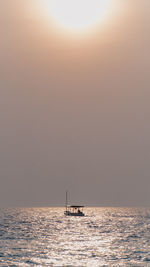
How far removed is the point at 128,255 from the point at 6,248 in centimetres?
1818

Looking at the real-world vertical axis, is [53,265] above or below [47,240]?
below

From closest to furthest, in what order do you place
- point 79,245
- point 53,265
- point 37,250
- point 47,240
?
point 53,265 → point 37,250 → point 79,245 → point 47,240

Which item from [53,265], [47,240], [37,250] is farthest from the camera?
[47,240]

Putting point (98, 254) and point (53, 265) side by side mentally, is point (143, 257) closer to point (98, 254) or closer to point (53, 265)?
point (98, 254)

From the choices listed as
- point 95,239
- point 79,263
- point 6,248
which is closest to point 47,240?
point 95,239

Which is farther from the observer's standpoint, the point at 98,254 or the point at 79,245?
the point at 79,245

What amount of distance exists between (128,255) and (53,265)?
13.8 metres

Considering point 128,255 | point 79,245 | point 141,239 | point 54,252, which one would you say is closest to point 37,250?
point 54,252

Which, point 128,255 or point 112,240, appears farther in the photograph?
point 112,240

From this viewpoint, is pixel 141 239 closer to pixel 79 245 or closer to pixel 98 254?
pixel 79 245

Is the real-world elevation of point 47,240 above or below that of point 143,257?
above

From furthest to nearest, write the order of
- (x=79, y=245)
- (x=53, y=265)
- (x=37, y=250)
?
(x=79, y=245)
(x=37, y=250)
(x=53, y=265)

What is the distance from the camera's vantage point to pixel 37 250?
69.2 metres

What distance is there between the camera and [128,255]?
65.1 meters
